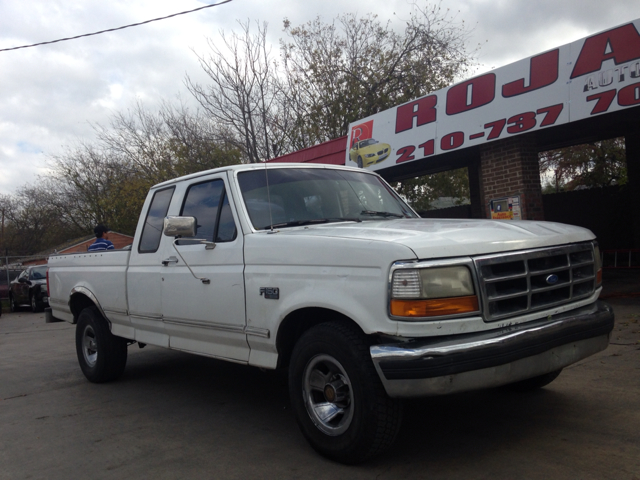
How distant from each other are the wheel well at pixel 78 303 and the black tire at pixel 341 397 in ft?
12.5

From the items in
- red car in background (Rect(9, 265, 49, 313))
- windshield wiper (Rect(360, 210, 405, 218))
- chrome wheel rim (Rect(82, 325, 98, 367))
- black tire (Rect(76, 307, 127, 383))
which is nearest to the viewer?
windshield wiper (Rect(360, 210, 405, 218))

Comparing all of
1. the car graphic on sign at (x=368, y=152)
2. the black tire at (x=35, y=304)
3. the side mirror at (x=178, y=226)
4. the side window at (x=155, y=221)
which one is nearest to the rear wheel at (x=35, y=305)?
the black tire at (x=35, y=304)

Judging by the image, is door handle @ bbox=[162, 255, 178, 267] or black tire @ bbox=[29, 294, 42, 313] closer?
door handle @ bbox=[162, 255, 178, 267]

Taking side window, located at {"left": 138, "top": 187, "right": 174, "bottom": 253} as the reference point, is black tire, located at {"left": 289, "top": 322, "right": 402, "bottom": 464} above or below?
below

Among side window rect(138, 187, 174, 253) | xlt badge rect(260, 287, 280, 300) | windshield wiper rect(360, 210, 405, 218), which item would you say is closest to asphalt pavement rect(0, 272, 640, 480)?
xlt badge rect(260, 287, 280, 300)

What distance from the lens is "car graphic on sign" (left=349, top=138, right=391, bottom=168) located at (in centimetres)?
1179

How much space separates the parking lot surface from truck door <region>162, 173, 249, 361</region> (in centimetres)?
66

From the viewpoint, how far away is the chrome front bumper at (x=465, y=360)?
9.99 feet

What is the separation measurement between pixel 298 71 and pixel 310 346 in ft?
70.5

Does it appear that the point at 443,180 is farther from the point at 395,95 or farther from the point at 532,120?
the point at 532,120

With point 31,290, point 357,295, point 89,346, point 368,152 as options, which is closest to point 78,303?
point 89,346

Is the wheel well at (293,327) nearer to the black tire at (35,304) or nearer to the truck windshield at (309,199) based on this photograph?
the truck windshield at (309,199)

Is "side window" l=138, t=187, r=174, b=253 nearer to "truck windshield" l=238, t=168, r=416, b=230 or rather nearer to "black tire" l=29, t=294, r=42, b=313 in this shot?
"truck windshield" l=238, t=168, r=416, b=230

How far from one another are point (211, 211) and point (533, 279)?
8.41 ft
